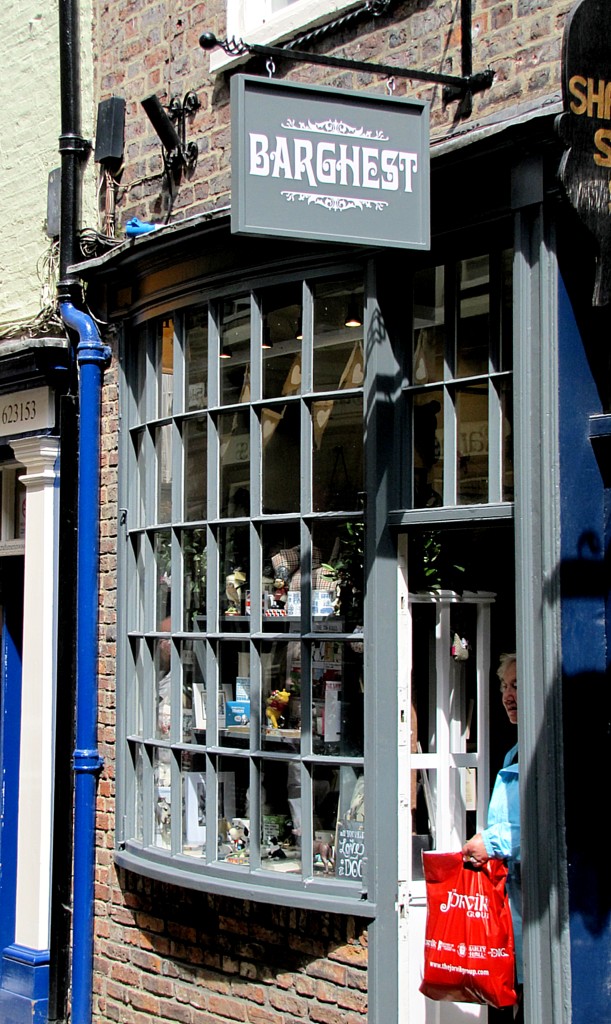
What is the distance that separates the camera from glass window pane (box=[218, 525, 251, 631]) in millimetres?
6371

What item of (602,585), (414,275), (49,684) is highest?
(414,275)

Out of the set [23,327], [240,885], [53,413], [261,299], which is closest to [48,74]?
[23,327]

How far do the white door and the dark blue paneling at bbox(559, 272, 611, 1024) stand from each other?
987 millimetres

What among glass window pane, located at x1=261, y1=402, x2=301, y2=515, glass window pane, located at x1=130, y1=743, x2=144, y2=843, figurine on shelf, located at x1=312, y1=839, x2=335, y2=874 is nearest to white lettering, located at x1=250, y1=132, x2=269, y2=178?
glass window pane, located at x1=261, y1=402, x2=301, y2=515

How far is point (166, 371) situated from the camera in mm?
7035

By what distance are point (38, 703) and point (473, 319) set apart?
11.9 feet

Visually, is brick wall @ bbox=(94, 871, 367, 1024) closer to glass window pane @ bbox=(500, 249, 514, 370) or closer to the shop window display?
the shop window display

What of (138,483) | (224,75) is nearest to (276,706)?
(138,483)

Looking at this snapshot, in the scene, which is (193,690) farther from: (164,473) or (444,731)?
(444,731)

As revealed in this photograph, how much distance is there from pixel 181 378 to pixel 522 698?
8.62ft

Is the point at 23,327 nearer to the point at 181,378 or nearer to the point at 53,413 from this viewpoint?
the point at 53,413

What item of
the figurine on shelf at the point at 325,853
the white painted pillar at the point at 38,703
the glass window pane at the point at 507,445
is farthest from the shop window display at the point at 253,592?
the white painted pillar at the point at 38,703

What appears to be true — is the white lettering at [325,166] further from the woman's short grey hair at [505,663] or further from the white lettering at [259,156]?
the woman's short grey hair at [505,663]

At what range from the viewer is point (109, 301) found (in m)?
7.36
